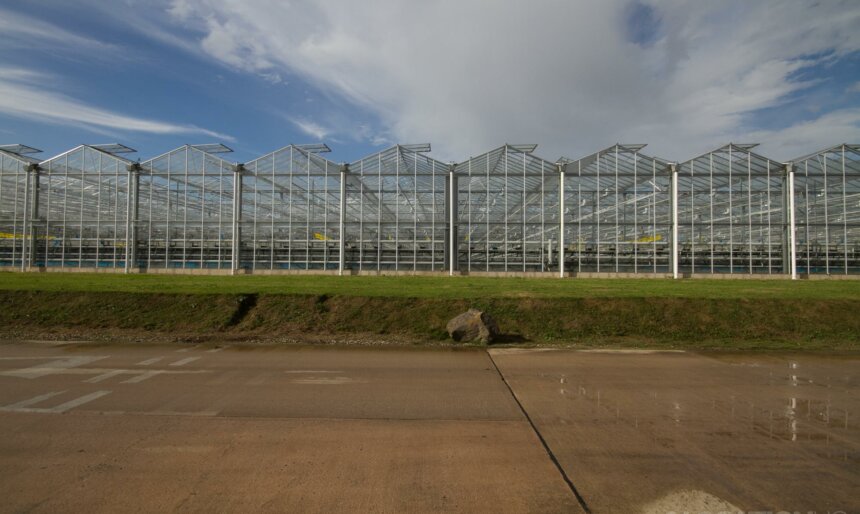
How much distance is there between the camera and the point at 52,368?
28.7 ft

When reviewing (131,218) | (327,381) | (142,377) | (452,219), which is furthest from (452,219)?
(142,377)

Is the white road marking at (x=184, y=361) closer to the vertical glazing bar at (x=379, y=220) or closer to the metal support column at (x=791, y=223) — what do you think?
the vertical glazing bar at (x=379, y=220)

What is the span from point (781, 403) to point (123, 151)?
40.9 meters

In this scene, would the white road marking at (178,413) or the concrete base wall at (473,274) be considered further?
the concrete base wall at (473,274)

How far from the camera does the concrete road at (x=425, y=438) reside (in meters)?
4.07

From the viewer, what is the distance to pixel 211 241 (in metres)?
34.2

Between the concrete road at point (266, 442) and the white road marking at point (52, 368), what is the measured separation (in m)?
0.06

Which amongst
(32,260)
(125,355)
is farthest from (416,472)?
(32,260)

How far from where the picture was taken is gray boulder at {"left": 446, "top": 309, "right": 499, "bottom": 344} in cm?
1222

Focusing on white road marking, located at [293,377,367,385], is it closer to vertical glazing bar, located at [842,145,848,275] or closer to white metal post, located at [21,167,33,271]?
white metal post, located at [21,167,33,271]

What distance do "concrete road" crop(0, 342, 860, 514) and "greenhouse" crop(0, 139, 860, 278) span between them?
24.1 m

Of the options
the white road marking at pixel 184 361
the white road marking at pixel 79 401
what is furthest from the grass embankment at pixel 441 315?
the white road marking at pixel 79 401

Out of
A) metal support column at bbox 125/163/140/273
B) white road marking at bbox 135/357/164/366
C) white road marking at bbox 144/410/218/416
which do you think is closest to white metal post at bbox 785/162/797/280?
white road marking at bbox 135/357/164/366

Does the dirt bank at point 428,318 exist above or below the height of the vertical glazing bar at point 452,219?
below
